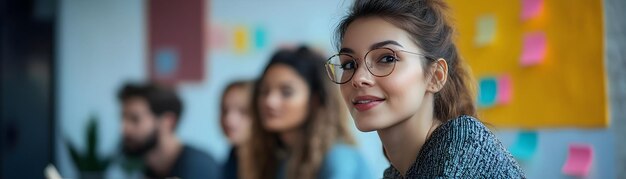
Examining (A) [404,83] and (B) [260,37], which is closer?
(A) [404,83]

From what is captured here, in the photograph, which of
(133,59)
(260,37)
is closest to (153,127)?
(133,59)

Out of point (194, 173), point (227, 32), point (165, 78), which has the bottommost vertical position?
point (194, 173)

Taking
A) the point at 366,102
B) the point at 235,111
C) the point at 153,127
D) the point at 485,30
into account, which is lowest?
the point at 153,127

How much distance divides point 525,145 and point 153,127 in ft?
6.65

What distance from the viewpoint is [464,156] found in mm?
1021

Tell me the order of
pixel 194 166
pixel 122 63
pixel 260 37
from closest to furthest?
pixel 194 166 < pixel 260 37 < pixel 122 63

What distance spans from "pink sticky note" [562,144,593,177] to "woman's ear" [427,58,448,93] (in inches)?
34.8

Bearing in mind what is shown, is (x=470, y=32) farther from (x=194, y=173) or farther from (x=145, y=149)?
(x=145, y=149)

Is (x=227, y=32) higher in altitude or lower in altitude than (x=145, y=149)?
higher

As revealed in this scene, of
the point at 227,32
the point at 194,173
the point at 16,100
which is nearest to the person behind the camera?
the point at 194,173

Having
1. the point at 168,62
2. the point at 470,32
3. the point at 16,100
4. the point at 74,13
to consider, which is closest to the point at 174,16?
the point at 168,62

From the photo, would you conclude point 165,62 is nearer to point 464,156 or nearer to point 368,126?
point 368,126

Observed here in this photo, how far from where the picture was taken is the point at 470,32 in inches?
94.4

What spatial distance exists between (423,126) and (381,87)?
0.10 m
